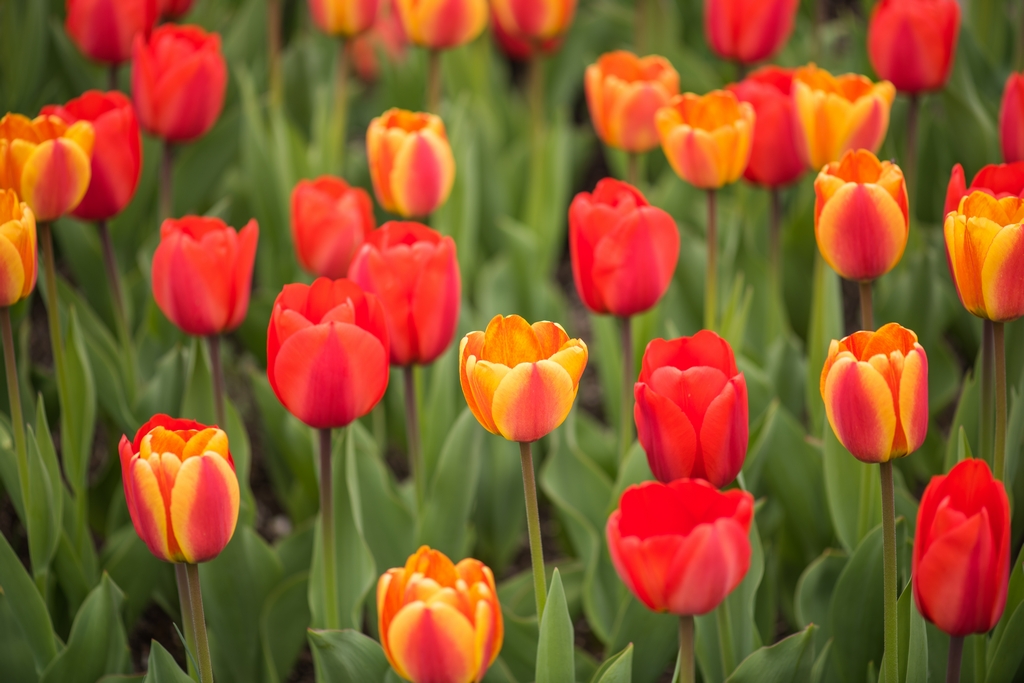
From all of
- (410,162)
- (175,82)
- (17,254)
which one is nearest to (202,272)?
(17,254)

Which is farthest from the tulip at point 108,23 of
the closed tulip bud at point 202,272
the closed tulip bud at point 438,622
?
the closed tulip bud at point 438,622

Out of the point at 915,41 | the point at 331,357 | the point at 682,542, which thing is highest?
the point at 915,41

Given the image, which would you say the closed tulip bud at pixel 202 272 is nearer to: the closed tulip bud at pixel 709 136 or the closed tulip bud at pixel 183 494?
the closed tulip bud at pixel 183 494

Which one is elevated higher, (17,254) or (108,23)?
(108,23)

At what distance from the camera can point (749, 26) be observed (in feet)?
6.04

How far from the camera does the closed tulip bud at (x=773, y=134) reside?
1458 mm

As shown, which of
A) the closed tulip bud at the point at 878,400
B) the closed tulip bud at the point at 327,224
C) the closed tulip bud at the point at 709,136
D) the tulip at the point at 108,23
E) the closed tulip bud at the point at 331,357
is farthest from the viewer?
the tulip at the point at 108,23

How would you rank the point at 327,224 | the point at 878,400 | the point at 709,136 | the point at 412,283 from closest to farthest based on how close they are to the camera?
the point at 878,400 < the point at 412,283 < the point at 709,136 < the point at 327,224

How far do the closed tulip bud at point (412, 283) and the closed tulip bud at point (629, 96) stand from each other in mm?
530

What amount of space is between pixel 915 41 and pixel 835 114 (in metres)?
0.33

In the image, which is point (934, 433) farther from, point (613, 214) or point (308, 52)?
point (308, 52)

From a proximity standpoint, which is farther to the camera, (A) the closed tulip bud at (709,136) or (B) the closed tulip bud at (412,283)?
(A) the closed tulip bud at (709,136)

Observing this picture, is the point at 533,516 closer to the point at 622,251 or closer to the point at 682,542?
the point at 682,542

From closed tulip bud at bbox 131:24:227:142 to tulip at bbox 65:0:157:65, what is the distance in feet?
0.53
